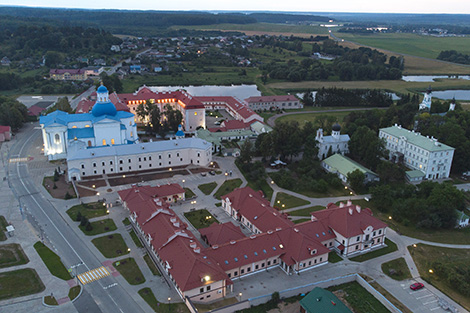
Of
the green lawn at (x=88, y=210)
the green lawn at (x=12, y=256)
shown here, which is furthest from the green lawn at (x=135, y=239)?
the green lawn at (x=12, y=256)

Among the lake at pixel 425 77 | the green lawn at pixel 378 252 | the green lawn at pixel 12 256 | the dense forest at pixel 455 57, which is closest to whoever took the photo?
the green lawn at pixel 12 256

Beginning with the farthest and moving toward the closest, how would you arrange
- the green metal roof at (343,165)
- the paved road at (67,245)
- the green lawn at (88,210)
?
the green metal roof at (343,165)
the green lawn at (88,210)
the paved road at (67,245)

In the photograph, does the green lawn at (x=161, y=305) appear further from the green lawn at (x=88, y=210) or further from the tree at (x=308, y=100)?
the tree at (x=308, y=100)

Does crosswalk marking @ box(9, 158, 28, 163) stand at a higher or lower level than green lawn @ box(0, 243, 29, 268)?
higher

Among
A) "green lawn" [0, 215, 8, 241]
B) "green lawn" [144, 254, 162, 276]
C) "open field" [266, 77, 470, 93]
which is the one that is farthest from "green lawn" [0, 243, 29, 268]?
"open field" [266, 77, 470, 93]

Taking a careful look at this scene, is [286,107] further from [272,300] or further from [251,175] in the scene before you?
[272,300]

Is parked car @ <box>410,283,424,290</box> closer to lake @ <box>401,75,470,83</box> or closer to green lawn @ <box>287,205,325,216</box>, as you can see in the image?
green lawn @ <box>287,205,325,216</box>
